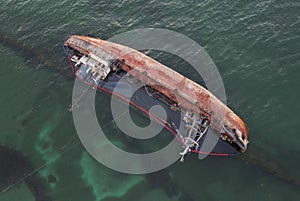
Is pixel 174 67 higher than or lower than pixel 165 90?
higher

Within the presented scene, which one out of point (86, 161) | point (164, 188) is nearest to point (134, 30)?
point (86, 161)

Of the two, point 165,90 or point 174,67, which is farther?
point 174,67

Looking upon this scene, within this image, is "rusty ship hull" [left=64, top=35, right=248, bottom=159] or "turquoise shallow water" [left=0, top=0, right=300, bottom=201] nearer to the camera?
"turquoise shallow water" [left=0, top=0, right=300, bottom=201]

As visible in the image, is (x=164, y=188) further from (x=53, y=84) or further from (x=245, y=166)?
(x=53, y=84)

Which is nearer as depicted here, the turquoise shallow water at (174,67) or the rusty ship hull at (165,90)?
the turquoise shallow water at (174,67)
